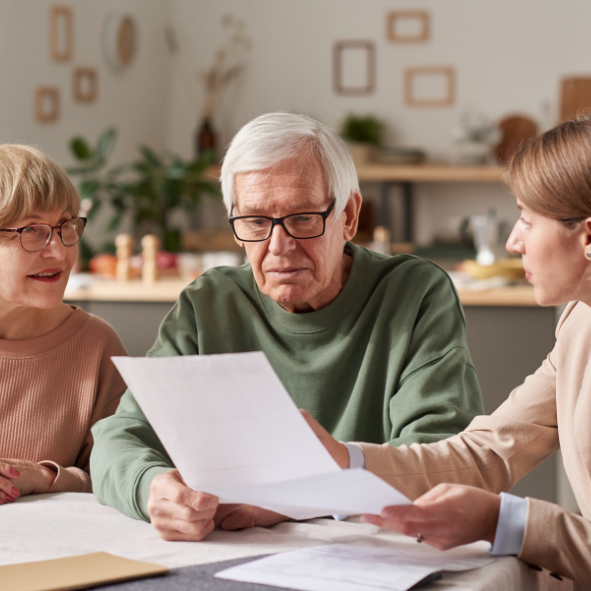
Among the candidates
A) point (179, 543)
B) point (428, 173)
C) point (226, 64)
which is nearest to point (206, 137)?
point (226, 64)

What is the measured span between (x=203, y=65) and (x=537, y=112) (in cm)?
245

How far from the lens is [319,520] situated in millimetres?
1060

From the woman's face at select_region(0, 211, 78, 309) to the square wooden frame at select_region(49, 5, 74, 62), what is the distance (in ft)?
12.0

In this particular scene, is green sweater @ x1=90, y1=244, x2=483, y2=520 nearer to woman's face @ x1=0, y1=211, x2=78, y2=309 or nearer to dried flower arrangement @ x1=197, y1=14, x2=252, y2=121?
woman's face @ x1=0, y1=211, x2=78, y2=309

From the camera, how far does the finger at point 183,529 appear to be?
95 cm

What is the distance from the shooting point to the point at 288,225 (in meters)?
1.29

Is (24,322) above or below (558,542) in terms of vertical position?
above

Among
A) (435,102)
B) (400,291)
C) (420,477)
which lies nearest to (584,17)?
(435,102)

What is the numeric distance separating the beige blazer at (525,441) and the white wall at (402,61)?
4.63m

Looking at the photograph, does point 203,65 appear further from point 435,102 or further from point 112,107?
point 435,102

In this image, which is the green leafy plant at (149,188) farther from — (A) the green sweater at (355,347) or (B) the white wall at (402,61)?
(A) the green sweater at (355,347)

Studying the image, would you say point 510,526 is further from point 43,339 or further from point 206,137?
point 206,137

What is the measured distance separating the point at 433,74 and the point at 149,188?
7.17ft

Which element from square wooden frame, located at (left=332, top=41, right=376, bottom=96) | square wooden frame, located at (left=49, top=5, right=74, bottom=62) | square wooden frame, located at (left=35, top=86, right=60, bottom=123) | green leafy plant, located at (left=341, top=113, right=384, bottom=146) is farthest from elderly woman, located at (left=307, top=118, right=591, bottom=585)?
square wooden frame, located at (left=332, top=41, right=376, bottom=96)
